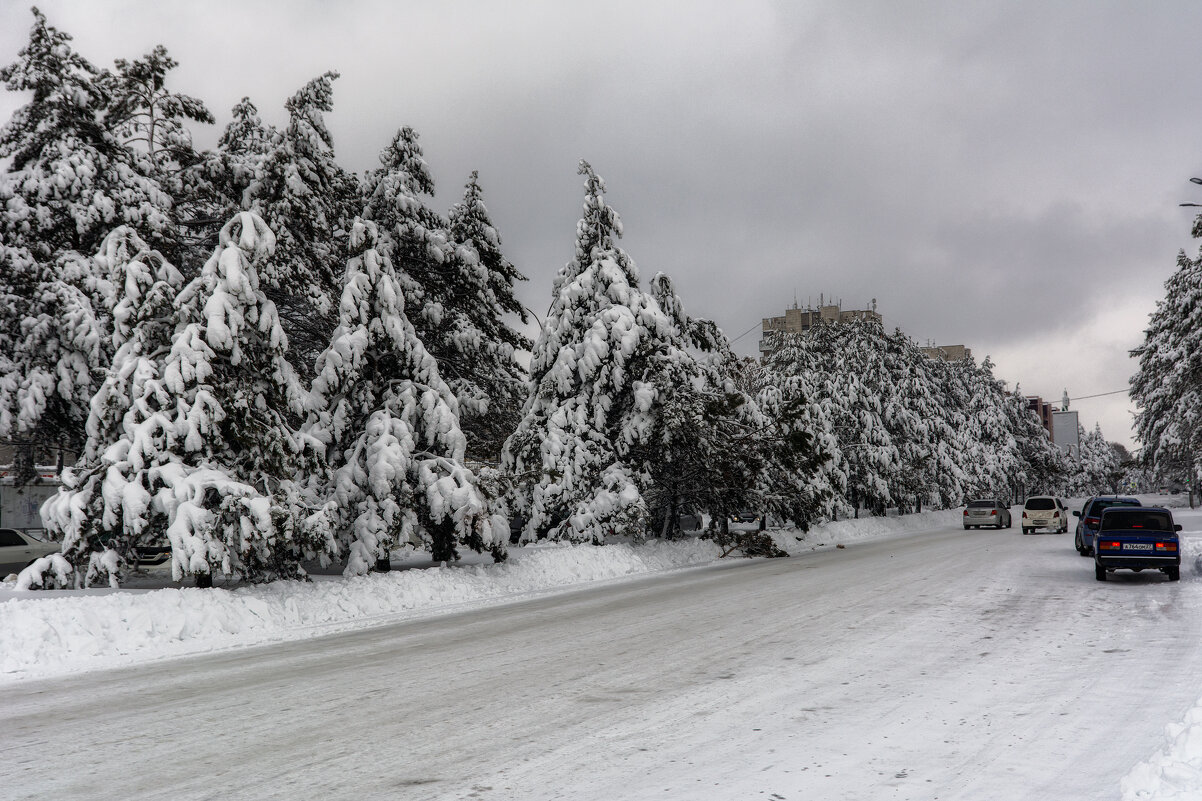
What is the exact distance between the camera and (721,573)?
23.0m

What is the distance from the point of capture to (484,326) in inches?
1047

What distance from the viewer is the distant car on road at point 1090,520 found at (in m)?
25.7

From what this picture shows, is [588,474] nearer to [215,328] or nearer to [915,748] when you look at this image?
[215,328]

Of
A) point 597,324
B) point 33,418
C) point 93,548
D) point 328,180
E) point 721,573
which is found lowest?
point 721,573

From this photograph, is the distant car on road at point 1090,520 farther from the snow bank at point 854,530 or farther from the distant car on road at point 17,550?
the distant car on road at point 17,550

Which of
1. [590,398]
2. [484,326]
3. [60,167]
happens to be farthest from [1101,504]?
[60,167]

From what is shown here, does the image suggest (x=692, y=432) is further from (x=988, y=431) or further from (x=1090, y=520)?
(x=988, y=431)

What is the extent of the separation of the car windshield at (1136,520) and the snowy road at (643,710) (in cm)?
575

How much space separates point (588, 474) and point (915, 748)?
19056 mm

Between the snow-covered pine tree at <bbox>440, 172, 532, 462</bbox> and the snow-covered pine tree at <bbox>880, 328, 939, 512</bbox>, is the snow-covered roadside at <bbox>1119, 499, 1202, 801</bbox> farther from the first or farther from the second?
the snow-covered pine tree at <bbox>880, 328, 939, 512</bbox>

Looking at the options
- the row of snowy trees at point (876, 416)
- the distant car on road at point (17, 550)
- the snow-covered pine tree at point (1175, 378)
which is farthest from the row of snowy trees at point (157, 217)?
the snow-covered pine tree at point (1175, 378)

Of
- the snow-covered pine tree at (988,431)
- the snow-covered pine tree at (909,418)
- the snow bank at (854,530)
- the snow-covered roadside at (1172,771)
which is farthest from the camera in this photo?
the snow-covered pine tree at (988,431)

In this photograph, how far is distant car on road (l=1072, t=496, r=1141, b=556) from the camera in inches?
1011

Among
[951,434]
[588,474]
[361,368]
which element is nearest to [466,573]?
[361,368]
